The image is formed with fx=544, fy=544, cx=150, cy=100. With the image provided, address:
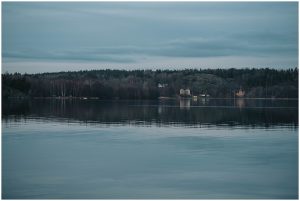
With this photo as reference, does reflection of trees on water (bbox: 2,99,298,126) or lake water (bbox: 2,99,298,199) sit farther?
reflection of trees on water (bbox: 2,99,298,126)

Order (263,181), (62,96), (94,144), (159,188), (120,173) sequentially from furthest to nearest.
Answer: (62,96)
(94,144)
(120,173)
(263,181)
(159,188)

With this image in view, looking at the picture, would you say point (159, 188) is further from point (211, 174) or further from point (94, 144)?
point (94, 144)

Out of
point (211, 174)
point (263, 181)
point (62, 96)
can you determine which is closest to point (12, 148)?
point (211, 174)

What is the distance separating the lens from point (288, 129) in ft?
124

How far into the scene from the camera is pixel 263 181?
18406 mm

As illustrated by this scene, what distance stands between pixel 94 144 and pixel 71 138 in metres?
3.75

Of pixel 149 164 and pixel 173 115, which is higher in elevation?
pixel 173 115

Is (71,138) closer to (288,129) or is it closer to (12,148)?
(12,148)

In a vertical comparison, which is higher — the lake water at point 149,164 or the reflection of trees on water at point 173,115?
the reflection of trees on water at point 173,115

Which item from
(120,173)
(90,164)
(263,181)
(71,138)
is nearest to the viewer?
(263,181)

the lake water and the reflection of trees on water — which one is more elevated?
the reflection of trees on water

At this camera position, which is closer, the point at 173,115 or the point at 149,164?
the point at 149,164

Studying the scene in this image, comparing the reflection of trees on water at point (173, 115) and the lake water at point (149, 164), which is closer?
the lake water at point (149, 164)

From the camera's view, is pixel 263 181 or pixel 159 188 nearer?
pixel 159 188
